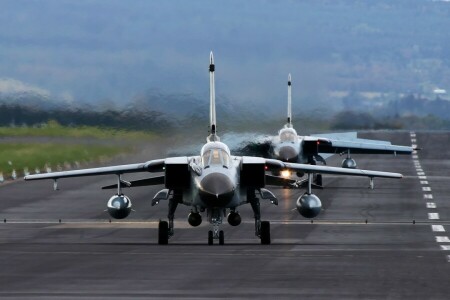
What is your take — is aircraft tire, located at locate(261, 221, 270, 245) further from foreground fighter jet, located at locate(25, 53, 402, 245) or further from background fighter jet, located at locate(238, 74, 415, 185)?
background fighter jet, located at locate(238, 74, 415, 185)

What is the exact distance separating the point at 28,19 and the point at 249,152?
10.8m

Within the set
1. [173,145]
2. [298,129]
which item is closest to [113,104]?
[173,145]

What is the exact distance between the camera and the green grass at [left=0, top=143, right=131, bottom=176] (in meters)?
58.5

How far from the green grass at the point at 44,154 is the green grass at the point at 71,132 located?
140cm

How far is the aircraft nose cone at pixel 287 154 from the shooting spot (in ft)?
189

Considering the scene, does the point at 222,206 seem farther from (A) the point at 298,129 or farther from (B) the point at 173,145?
(A) the point at 298,129

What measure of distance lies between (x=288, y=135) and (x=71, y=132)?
30.2ft

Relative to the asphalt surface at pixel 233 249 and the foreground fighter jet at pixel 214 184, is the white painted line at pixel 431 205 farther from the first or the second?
the foreground fighter jet at pixel 214 184

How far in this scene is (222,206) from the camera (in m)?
35.1

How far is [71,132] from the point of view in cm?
5484

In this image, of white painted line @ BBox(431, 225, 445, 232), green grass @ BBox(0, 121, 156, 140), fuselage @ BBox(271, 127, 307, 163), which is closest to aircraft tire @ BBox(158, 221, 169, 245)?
white painted line @ BBox(431, 225, 445, 232)

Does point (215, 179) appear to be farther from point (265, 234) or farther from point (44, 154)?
point (44, 154)

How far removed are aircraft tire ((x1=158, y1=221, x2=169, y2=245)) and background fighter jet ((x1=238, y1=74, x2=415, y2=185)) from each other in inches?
677

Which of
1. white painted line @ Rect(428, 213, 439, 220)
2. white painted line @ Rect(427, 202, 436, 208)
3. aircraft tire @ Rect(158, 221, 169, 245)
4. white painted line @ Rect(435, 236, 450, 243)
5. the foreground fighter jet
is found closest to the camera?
the foreground fighter jet
